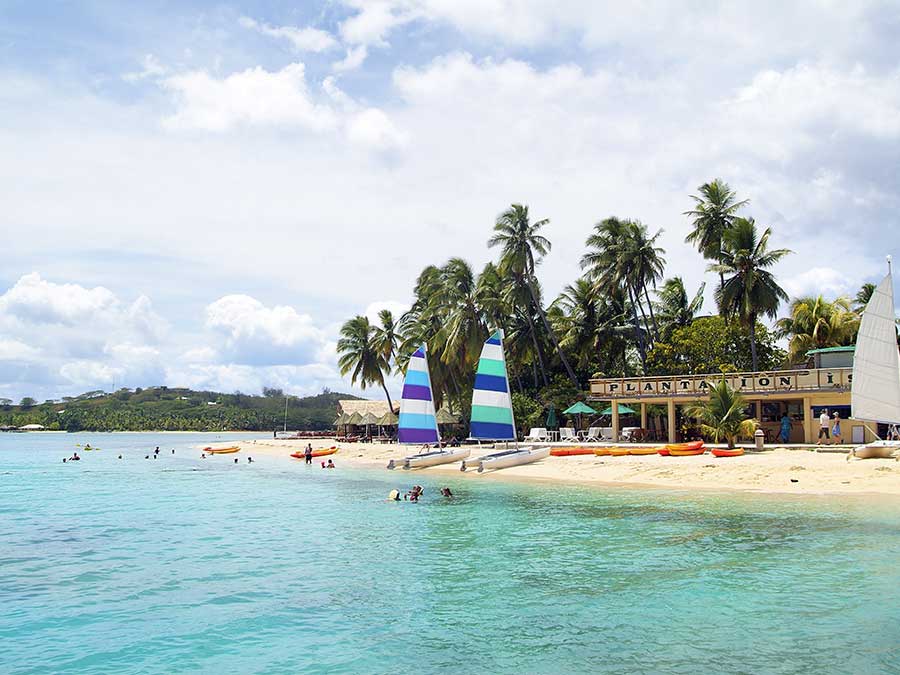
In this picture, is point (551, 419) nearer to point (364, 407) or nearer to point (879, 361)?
point (879, 361)

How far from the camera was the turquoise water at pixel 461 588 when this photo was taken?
8.62m

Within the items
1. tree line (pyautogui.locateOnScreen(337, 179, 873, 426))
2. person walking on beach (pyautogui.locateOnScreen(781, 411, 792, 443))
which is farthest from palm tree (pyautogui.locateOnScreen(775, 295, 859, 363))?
person walking on beach (pyautogui.locateOnScreen(781, 411, 792, 443))

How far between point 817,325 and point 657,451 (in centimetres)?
1754

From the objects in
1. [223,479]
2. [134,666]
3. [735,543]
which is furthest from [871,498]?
[223,479]

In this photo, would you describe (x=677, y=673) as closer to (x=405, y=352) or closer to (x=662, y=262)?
(x=662, y=262)

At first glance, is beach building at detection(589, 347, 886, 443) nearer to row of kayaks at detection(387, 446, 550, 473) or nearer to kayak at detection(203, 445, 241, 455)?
row of kayaks at detection(387, 446, 550, 473)

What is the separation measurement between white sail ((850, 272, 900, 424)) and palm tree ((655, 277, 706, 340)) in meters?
23.8

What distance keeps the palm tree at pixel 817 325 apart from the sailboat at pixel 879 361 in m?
20.1

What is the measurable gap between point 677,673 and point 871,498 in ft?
49.5

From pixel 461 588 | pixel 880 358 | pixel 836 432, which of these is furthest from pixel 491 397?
pixel 461 588

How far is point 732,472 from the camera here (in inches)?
977

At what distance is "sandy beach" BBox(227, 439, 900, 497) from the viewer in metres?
21.8

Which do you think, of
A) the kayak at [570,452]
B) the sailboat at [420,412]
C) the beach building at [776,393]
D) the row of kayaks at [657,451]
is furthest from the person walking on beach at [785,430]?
the sailboat at [420,412]

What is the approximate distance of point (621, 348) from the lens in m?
48.0
